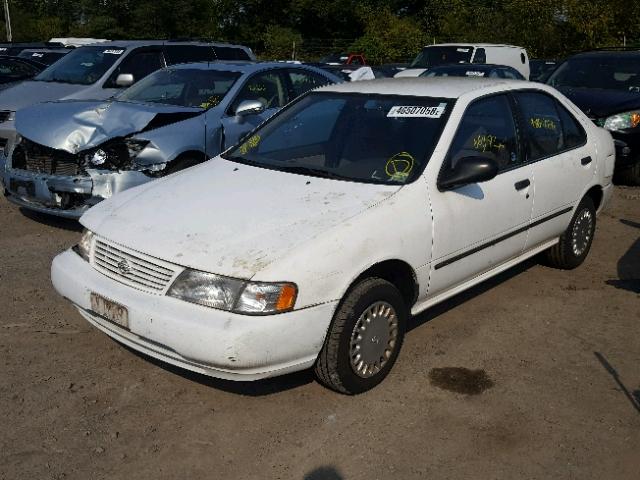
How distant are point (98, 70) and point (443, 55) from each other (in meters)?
9.94

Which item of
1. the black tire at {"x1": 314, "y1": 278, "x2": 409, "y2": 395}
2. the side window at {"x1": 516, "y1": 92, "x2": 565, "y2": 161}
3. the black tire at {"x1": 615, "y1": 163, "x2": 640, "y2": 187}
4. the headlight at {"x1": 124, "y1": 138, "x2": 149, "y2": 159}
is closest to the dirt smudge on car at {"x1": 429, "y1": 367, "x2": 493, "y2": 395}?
the black tire at {"x1": 314, "y1": 278, "x2": 409, "y2": 395}

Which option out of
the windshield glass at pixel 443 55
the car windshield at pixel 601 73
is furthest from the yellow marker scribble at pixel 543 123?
the windshield glass at pixel 443 55

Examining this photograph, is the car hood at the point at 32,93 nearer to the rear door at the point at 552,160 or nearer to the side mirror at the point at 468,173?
the rear door at the point at 552,160

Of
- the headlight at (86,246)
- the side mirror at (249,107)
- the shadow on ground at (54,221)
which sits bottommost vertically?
the shadow on ground at (54,221)

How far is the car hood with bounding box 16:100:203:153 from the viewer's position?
6.58 metres

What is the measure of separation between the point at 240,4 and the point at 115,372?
165 ft

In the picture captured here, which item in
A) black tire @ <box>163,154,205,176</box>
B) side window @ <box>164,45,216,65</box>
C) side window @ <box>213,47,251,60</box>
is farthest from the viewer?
side window @ <box>213,47,251,60</box>

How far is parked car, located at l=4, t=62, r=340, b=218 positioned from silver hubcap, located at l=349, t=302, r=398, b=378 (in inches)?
131

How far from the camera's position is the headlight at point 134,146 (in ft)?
21.6

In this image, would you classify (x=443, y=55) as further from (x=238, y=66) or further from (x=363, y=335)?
(x=363, y=335)

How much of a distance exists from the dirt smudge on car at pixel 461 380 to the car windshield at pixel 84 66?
702cm

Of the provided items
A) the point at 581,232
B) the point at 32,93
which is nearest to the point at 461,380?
the point at 581,232

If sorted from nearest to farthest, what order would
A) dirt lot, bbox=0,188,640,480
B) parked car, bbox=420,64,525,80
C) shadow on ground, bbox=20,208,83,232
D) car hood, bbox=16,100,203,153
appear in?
dirt lot, bbox=0,188,640,480, car hood, bbox=16,100,203,153, shadow on ground, bbox=20,208,83,232, parked car, bbox=420,64,525,80

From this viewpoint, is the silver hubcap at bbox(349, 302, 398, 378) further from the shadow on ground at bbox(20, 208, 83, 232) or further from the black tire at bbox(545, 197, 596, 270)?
the shadow on ground at bbox(20, 208, 83, 232)
